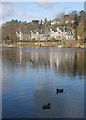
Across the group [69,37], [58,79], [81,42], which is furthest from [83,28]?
[58,79]

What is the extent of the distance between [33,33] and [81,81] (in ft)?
266

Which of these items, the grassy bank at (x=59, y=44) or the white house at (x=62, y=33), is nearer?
the grassy bank at (x=59, y=44)

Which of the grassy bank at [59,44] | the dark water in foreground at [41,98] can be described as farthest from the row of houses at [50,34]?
the dark water in foreground at [41,98]

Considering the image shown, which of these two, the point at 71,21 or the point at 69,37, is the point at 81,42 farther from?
the point at 71,21

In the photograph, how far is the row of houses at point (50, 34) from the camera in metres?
86.1

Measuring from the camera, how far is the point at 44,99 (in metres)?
13.2

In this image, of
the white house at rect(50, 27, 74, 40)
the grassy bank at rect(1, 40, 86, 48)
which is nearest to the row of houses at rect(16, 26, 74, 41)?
the white house at rect(50, 27, 74, 40)

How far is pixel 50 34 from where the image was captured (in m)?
92.8

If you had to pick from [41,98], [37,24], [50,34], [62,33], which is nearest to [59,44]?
[62,33]

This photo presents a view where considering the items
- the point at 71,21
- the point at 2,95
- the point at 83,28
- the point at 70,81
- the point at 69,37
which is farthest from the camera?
the point at 71,21

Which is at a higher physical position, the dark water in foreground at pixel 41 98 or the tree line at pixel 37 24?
the tree line at pixel 37 24

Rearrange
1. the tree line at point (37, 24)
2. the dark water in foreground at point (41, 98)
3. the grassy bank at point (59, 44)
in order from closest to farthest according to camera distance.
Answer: the dark water in foreground at point (41, 98) < the grassy bank at point (59, 44) < the tree line at point (37, 24)

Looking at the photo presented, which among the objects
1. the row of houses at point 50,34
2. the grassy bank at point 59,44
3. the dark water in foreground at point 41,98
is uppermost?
the row of houses at point 50,34

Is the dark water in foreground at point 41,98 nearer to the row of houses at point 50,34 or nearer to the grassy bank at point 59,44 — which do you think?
the grassy bank at point 59,44
